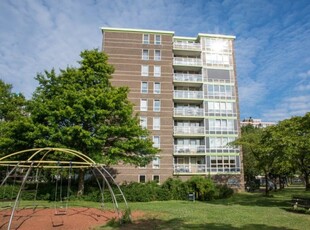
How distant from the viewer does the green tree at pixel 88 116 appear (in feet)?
74.8

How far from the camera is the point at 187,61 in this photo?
4353 cm

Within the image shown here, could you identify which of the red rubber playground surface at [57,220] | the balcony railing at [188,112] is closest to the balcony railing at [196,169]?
the balcony railing at [188,112]

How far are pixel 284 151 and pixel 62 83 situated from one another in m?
19.6

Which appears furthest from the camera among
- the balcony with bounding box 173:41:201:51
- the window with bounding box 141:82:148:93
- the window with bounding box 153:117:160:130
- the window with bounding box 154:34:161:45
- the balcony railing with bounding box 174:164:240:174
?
the balcony with bounding box 173:41:201:51

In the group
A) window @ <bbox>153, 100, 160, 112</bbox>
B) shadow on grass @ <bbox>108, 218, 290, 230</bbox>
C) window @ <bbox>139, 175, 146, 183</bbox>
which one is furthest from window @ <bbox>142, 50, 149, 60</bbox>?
shadow on grass @ <bbox>108, 218, 290, 230</bbox>

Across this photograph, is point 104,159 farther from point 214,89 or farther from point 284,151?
point 214,89

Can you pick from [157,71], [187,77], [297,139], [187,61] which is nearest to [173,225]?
[297,139]

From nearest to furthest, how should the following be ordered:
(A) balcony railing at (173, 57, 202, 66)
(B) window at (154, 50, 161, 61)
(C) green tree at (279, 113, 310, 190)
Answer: (C) green tree at (279, 113, 310, 190)
(B) window at (154, 50, 161, 61)
(A) balcony railing at (173, 57, 202, 66)

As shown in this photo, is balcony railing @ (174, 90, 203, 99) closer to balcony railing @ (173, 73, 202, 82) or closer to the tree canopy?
balcony railing @ (173, 73, 202, 82)

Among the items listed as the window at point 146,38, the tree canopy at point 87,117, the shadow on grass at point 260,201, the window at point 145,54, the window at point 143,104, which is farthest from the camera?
the window at point 146,38

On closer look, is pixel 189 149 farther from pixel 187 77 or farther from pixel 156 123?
pixel 187 77

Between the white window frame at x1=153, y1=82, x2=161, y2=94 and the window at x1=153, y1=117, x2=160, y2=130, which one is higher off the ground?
the white window frame at x1=153, y1=82, x2=161, y2=94

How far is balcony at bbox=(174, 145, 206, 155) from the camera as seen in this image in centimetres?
3956

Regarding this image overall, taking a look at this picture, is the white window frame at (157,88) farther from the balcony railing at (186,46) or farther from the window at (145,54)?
the balcony railing at (186,46)
